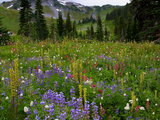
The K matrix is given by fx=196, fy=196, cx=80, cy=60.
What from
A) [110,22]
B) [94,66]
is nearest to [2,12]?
[110,22]

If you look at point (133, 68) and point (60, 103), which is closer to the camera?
point (60, 103)

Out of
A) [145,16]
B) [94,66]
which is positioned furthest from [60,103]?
[145,16]

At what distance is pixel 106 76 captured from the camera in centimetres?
603

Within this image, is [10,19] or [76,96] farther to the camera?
[10,19]

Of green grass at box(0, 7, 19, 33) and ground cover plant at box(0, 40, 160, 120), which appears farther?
green grass at box(0, 7, 19, 33)

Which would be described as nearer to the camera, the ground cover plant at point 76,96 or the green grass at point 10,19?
the ground cover plant at point 76,96

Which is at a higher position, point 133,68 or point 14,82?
point 14,82

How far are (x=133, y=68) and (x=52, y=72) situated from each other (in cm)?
274

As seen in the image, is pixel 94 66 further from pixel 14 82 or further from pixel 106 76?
pixel 14 82

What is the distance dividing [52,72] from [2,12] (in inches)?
6695

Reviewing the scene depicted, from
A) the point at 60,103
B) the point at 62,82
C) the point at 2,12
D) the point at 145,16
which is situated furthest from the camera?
the point at 2,12

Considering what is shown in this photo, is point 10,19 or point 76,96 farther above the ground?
point 10,19

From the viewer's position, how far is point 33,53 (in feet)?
30.0

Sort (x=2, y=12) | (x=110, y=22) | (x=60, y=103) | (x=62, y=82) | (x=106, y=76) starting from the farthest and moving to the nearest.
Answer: (x=110, y=22)
(x=2, y=12)
(x=106, y=76)
(x=62, y=82)
(x=60, y=103)
